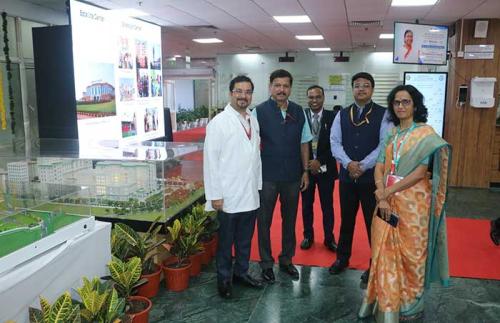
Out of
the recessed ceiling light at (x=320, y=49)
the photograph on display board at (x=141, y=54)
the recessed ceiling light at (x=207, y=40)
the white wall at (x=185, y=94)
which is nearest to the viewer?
the photograph on display board at (x=141, y=54)

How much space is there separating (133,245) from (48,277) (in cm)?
87

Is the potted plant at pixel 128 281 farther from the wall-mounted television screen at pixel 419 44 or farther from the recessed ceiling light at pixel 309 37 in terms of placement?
the recessed ceiling light at pixel 309 37

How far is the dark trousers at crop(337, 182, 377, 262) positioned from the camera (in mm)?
3146

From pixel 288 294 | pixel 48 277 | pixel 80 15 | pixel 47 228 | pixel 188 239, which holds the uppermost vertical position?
pixel 80 15

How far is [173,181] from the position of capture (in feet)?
11.2

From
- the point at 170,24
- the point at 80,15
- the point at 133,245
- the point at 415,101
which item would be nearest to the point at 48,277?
the point at 133,245

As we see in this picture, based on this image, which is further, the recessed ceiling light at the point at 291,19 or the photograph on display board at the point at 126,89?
the recessed ceiling light at the point at 291,19

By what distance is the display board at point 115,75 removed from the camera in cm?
478

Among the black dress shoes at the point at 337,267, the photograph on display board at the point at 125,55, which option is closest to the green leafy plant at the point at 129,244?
the black dress shoes at the point at 337,267

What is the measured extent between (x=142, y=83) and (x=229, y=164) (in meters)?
3.82

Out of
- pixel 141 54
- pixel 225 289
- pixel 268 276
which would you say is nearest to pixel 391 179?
pixel 268 276

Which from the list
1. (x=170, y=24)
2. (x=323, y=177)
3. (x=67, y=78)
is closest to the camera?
(x=323, y=177)

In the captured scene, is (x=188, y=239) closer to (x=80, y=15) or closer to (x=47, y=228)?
(x=47, y=228)

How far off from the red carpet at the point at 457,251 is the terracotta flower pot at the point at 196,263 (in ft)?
1.85
